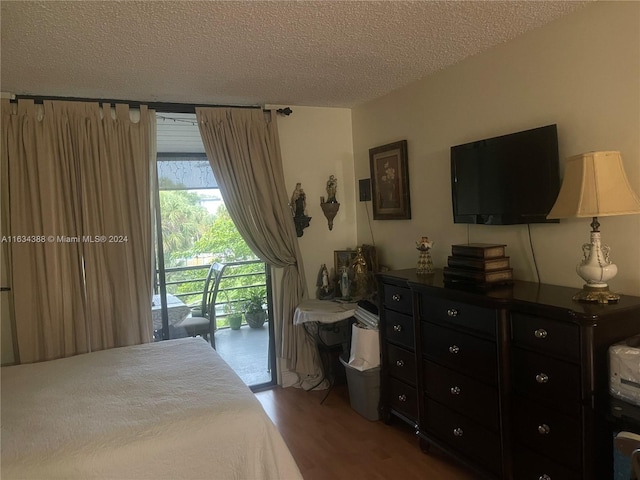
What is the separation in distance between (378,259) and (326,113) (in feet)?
4.49

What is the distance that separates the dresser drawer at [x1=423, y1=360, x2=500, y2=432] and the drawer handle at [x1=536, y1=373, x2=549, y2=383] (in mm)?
257

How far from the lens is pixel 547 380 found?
6.55 feet

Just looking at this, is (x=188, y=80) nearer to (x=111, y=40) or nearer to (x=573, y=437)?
(x=111, y=40)

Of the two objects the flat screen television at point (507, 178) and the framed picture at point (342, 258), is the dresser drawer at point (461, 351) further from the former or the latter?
the framed picture at point (342, 258)

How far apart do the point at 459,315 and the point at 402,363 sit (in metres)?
0.69

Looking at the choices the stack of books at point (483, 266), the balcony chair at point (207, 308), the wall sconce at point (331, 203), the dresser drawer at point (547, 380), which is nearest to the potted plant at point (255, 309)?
the balcony chair at point (207, 308)

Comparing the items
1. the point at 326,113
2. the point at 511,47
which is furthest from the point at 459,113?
the point at 326,113

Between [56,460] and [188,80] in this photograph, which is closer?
[56,460]

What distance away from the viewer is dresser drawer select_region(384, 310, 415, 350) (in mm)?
2852

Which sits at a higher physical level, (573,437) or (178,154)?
(178,154)

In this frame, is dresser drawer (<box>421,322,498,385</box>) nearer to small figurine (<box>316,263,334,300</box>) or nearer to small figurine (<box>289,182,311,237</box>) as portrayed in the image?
small figurine (<box>316,263,334,300</box>)

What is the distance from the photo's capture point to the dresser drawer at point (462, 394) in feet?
7.47

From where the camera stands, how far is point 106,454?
171 centimetres

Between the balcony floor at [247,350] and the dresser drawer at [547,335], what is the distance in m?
2.44
